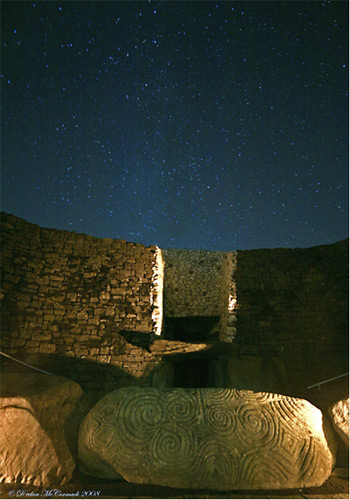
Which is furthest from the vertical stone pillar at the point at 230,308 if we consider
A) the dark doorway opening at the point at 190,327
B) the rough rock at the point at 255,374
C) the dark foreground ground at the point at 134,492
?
the dark foreground ground at the point at 134,492

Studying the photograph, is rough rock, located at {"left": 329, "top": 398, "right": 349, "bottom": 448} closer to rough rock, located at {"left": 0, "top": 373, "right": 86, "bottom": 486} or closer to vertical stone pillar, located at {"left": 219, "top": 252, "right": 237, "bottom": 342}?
vertical stone pillar, located at {"left": 219, "top": 252, "right": 237, "bottom": 342}

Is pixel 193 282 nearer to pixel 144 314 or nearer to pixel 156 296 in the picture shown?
pixel 156 296

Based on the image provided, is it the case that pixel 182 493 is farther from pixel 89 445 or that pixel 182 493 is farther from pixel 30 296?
pixel 30 296

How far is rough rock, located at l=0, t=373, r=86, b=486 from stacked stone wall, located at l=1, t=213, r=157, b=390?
70.2 inches

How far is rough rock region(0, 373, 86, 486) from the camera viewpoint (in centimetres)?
356

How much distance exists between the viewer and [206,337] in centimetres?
973

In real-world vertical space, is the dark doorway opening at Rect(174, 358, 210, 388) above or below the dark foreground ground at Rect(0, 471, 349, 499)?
above

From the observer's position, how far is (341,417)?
157 inches

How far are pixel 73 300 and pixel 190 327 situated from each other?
4.77 m

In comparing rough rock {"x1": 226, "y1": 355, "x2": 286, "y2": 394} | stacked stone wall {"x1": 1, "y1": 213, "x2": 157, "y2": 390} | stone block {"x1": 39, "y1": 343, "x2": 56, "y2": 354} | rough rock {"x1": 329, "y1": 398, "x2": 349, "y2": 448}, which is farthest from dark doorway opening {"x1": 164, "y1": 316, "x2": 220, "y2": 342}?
rough rock {"x1": 329, "y1": 398, "x2": 349, "y2": 448}

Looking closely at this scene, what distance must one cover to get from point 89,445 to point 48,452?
25.1 inches

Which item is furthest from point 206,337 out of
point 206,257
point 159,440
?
point 159,440

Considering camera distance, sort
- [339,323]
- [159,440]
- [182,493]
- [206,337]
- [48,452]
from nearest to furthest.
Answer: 1. [182,493]
2. [159,440]
3. [48,452]
4. [339,323]
5. [206,337]

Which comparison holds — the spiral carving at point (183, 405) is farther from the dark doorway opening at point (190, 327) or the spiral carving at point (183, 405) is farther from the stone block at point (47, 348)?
the dark doorway opening at point (190, 327)
